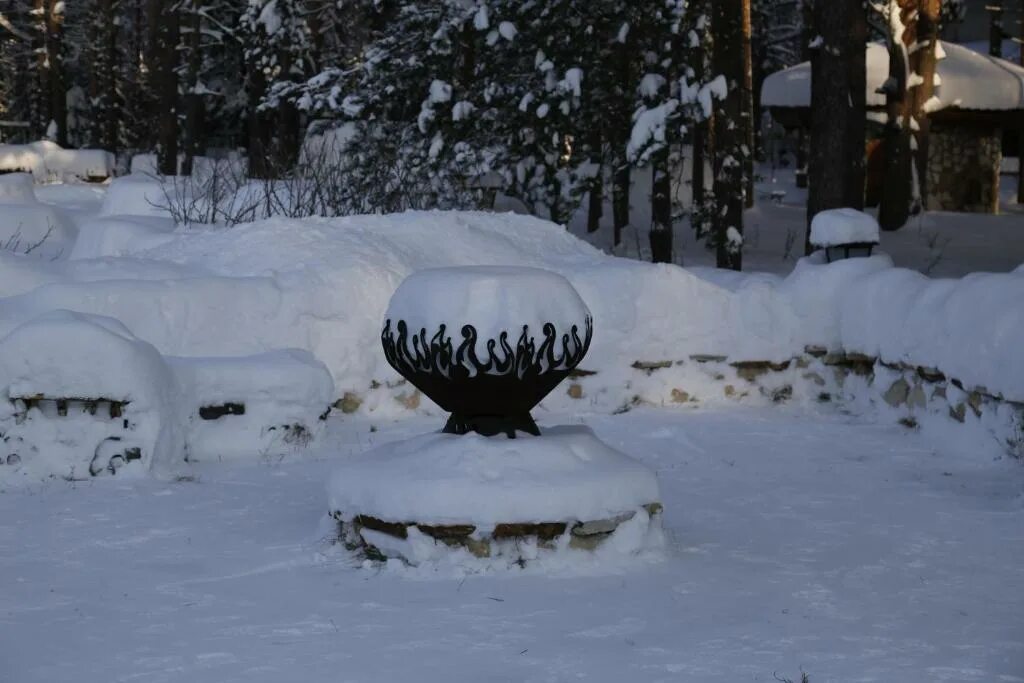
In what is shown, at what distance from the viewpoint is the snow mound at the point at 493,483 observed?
5762 millimetres

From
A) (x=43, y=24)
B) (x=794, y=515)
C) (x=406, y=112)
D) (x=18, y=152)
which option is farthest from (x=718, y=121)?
(x=43, y=24)

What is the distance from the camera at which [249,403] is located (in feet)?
27.6

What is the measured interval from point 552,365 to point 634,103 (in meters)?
12.1

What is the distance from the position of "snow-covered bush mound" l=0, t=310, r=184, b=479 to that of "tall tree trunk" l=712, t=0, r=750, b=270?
9290 millimetres

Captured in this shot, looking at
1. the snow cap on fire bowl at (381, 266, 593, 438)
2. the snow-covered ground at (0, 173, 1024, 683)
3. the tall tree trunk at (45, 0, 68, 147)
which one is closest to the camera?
the snow-covered ground at (0, 173, 1024, 683)

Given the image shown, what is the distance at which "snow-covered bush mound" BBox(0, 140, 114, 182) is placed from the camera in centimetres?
2886

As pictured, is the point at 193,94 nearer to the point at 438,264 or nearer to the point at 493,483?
the point at 438,264

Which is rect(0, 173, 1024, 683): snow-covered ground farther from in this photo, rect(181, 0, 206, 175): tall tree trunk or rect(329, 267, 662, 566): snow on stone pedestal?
rect(181, 0, 206, 175): tall tree trunk

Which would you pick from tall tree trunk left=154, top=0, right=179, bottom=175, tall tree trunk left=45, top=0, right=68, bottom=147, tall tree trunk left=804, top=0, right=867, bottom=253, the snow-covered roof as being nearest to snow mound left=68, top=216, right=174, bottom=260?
tall tree trunk left=804, top=0, right=867, bottom=253

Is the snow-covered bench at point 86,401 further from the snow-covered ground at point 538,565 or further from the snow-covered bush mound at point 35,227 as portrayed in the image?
the snow-covered bush mound at point 35,227

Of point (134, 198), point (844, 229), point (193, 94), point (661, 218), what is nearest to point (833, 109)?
point (661, 218)

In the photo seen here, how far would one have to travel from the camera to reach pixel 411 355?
617cm

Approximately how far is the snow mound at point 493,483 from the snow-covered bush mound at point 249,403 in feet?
7.40

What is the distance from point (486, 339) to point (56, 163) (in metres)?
25.5
